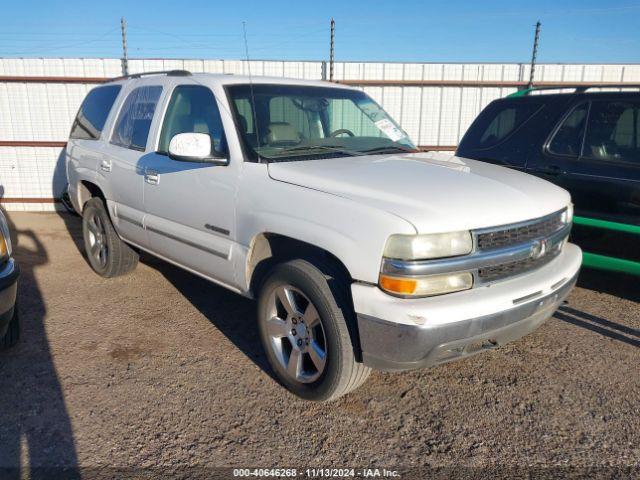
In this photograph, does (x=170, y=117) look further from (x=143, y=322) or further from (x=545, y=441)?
(x=545, y=441)

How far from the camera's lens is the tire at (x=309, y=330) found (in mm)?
2709

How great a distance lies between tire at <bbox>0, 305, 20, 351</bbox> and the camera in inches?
141

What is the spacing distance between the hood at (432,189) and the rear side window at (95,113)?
2868 mm

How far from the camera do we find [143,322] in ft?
13.9

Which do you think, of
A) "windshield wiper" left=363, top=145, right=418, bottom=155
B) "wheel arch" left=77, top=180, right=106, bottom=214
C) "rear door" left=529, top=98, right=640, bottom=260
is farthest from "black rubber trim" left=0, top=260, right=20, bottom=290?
Result: "rear door" left=529, top=98, right=640, bottom=260

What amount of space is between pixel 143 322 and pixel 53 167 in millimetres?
5891

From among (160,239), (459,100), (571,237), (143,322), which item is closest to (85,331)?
Result: (143,322)

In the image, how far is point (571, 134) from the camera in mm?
4527

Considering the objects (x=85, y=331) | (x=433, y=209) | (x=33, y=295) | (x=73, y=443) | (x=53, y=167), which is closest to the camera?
(x=433, y=209)

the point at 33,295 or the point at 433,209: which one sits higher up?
the point at 433,209

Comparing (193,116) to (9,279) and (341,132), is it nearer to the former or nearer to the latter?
(341,132)

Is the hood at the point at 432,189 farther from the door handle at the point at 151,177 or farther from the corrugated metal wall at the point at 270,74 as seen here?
the corrugated metal wall at the point at 270,74

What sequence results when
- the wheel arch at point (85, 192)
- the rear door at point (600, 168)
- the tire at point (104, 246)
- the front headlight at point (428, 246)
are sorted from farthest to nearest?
the wheel arch at point (85, 192) → the tire at point (104, 246) → the rear door at point (600, 168) → the front headlight at point (428, 246)

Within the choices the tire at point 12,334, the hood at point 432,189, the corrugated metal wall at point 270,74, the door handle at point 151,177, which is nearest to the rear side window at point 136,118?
the door handle at point 151,177
